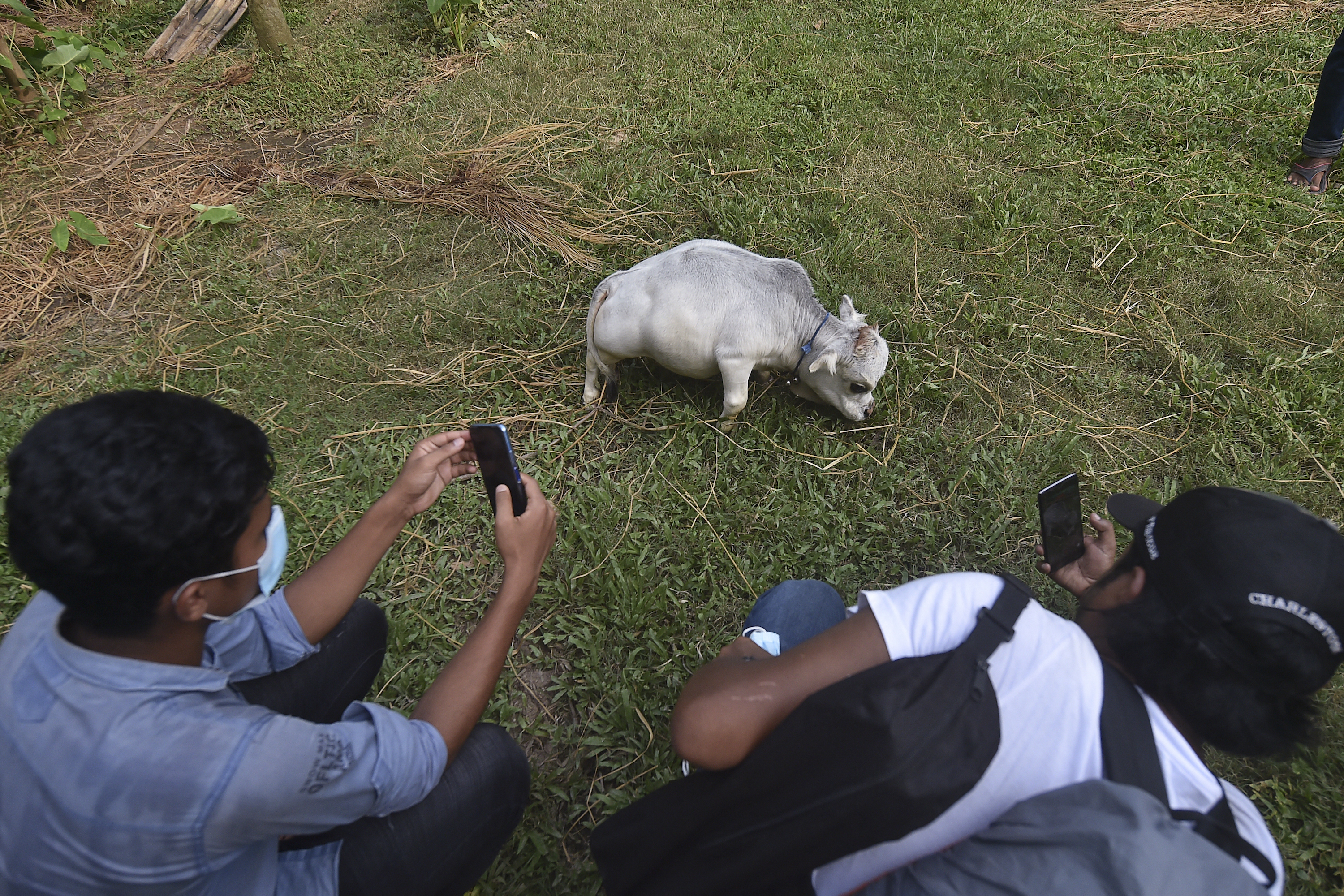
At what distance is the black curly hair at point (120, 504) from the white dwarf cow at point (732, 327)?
256cm

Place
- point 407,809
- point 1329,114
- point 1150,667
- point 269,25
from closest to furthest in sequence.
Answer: point 1150,667 < point 407,809 < point 1329,114 < point 269,25

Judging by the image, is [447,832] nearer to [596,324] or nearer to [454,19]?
[596,324]

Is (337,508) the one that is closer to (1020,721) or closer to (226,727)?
(226,727)

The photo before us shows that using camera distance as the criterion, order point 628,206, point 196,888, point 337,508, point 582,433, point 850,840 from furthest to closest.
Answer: point 628,206 → point 582,433 → point 337,508 → point 196,888 → point 850,840

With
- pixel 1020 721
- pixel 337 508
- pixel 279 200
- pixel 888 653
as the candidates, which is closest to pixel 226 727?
pixel 888 653

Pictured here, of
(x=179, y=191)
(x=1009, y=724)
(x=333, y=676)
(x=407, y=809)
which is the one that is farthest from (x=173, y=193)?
(x=1009, y=724)

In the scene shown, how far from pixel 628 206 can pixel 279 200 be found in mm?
2861

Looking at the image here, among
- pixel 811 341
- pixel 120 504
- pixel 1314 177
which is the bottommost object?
pixel 811 341

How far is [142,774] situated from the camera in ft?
4.74

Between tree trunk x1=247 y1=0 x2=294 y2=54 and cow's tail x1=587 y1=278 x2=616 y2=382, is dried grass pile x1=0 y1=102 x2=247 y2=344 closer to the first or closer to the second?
tree trunk x1=247 y1=0 x2=294 y2=54

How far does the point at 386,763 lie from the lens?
1.71m

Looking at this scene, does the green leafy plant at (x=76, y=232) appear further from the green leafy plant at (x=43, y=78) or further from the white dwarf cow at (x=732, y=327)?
the white dwarf cow at (x=732, y=327)

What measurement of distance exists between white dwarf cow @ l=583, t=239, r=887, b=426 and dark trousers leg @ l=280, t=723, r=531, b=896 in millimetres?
2304

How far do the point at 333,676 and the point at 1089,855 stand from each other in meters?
2.39
